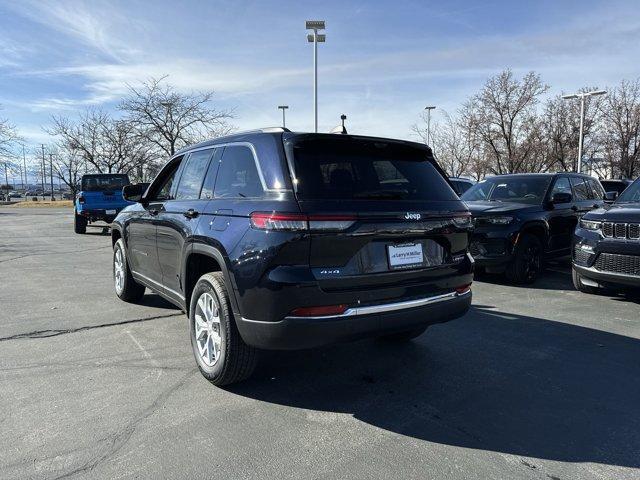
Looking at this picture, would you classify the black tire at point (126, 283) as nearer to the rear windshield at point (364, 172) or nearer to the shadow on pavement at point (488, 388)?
the shadow on pavement at point (488, 388)

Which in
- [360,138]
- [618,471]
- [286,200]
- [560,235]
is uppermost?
[360,138]

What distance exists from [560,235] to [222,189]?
695 cm

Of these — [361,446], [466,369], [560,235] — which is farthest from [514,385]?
[560,235]

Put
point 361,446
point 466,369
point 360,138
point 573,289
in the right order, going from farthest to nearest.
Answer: point 573,289 < point 466,369 < point 360,138 < point 361,446

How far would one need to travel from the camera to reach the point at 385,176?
143 inches

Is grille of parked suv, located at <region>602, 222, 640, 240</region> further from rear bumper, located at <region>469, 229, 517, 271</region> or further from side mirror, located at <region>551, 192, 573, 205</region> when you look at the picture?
side mirror, located at <region>551, 192, 573, 205</region>


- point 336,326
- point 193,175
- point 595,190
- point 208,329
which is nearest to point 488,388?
point 336,326

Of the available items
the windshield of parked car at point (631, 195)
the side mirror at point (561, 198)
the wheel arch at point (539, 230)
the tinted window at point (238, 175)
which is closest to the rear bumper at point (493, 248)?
the wheel arch at point (539, 230)

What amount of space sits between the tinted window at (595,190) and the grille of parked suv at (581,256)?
365 centimetres

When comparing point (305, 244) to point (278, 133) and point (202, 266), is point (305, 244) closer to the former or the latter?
point (278, 133)

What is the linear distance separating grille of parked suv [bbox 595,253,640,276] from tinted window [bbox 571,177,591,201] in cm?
327

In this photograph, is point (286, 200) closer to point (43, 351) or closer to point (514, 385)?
point (514, 385)

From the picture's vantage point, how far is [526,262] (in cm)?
775

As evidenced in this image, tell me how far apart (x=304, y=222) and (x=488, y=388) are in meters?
1.97
